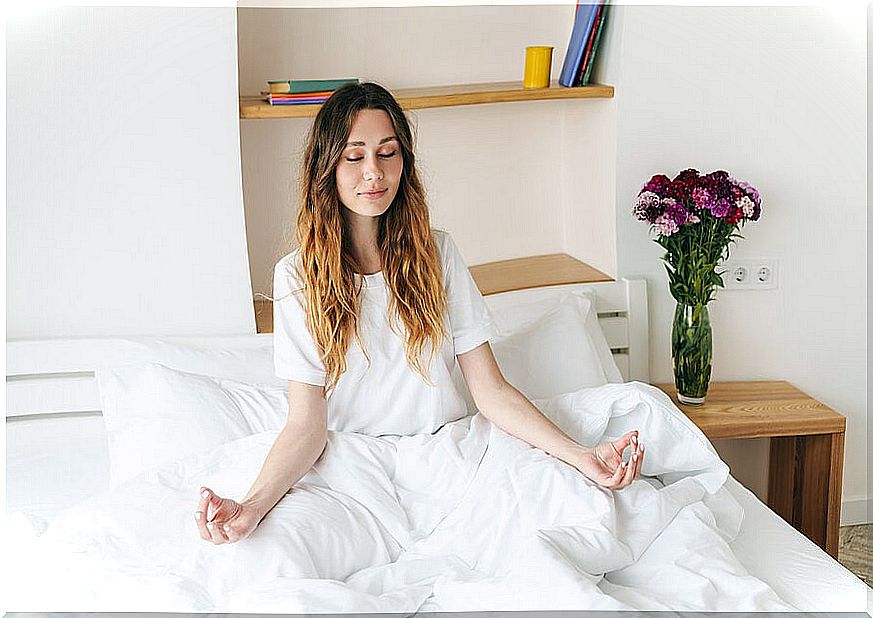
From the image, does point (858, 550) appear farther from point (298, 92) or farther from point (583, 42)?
point (298, 92)

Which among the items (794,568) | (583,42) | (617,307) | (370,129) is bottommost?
(794,568)

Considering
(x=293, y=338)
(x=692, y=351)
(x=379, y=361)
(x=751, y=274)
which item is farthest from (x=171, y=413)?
(x=751, y=274)

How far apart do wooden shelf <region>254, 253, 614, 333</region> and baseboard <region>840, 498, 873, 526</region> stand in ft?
3.09

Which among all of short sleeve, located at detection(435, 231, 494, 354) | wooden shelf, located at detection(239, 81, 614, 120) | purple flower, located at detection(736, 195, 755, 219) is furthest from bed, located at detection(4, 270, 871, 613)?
wooden shelf, located at detection(239, 81, 614, 120)

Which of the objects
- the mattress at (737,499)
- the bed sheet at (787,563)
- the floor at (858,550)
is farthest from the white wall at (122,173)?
the floor at (858,550)

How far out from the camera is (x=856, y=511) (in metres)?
2.98

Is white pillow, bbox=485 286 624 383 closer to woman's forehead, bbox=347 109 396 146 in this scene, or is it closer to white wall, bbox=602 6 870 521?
white wall, bbox=602 6 870 521

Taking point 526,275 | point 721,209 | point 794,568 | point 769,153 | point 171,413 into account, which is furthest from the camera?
point 526,275

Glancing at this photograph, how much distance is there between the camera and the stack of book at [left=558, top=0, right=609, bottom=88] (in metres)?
2.72

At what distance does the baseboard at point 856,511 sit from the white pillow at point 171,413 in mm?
1662

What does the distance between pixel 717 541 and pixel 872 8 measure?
5.42ft

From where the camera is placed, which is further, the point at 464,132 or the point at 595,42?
the point at 464,132

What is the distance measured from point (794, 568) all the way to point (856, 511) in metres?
1.28

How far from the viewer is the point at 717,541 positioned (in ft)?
5.75
